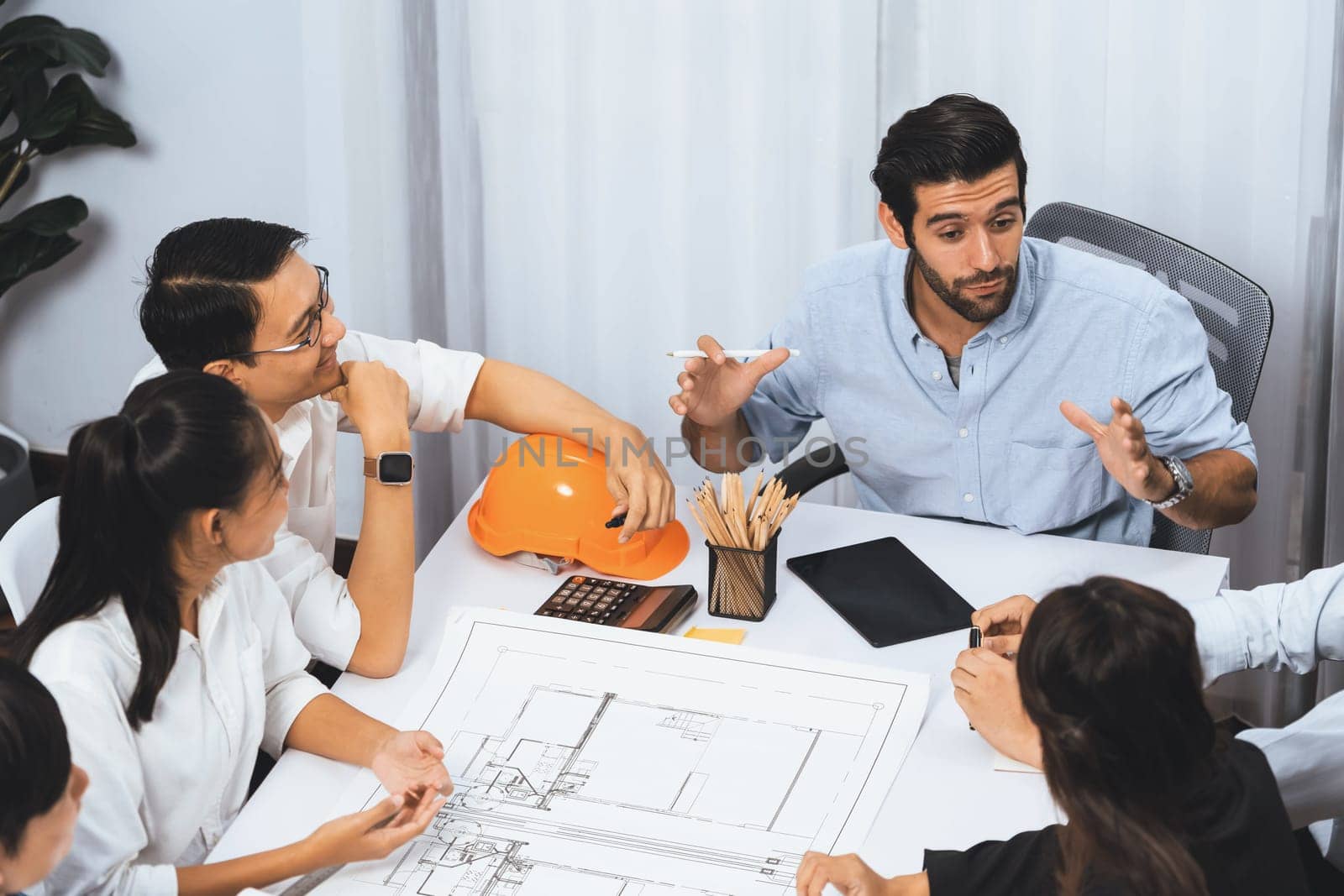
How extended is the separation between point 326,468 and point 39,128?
1594 mm

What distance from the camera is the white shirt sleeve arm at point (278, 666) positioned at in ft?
4.73

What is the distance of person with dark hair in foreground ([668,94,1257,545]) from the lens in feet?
6.22

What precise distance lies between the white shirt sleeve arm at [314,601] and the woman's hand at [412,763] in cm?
21

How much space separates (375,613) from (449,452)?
1.53 metres

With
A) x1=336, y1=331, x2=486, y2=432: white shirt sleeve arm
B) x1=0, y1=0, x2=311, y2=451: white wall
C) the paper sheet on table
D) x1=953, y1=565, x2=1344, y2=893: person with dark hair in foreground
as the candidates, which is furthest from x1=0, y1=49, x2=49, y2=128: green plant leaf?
the paper sheet on table

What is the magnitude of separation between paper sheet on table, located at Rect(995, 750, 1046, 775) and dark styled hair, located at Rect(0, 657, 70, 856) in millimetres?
870

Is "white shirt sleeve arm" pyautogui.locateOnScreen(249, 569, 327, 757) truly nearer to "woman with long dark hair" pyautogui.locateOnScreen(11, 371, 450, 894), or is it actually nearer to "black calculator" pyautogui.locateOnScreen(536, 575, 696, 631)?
"woman with long dark hair" pyautogui.locateOnScreen(11, 371, 450, 894)

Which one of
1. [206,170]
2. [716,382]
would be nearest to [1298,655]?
[716,382]

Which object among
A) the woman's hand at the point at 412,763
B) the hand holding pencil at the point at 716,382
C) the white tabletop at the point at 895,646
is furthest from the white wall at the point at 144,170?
the woman's hand at the point at 412,763

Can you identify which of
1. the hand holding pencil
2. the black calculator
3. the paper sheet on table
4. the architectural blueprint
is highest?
the hand holding pencil

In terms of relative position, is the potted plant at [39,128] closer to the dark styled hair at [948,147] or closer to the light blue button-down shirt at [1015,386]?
the light blue button-down shirt at [1015,386]

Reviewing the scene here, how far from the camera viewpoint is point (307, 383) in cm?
170

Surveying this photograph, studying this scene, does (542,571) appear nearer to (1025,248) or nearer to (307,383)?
(307,383)

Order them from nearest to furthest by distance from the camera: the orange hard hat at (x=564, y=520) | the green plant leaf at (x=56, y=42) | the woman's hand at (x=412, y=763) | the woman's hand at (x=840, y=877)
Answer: the woman's hand at (x=840, y=877), the woman's hand at (x=412, y=763), the orange hard hat at (x=564, y=520), the green plant leaf at (x=56, y=42)
